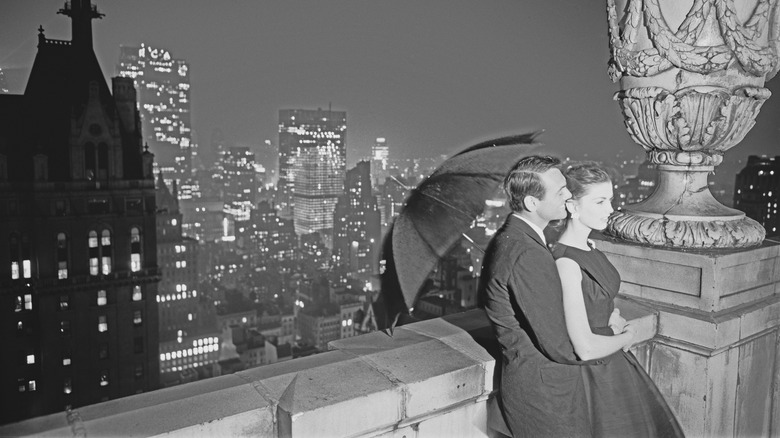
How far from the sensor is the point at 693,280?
3322 mm

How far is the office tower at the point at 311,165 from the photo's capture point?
12750 cm

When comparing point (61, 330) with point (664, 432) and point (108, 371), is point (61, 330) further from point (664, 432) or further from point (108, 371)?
point (664, 432)

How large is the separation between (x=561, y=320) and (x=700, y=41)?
6.82 ft

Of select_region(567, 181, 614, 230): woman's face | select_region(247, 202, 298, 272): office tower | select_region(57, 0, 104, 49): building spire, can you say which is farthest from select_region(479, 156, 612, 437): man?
select_region(247, 202, 298, 272): office tower

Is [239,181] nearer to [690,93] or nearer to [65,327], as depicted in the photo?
[65,327]

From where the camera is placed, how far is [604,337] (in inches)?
92.0

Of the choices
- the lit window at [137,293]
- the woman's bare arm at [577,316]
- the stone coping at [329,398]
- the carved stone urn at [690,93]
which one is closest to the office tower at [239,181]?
the lit window at [137,293]

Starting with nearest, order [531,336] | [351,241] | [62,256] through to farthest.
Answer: [531,336] < [62,256] < [351,241]

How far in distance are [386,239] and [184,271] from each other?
89622 millimetres

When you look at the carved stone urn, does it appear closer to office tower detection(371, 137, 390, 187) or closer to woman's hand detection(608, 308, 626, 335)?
woman's hand detection(608, 308, 626, 335)

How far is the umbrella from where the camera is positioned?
3.48 meters

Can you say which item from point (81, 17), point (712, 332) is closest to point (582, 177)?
point (712, 332)

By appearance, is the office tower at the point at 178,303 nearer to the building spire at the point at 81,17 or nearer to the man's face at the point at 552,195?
the building spire at the point at 81,17

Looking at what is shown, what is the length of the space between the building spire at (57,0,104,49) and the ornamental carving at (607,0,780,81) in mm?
57087
